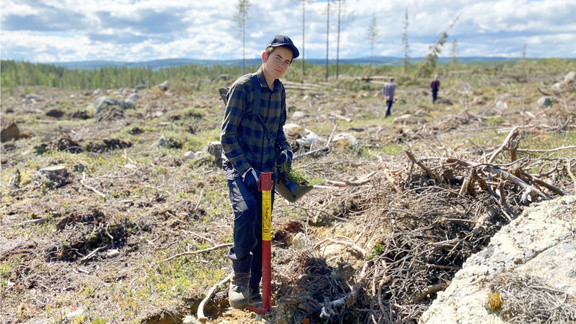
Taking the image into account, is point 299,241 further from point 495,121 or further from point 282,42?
point 495,121

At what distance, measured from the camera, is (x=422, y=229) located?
327 cm

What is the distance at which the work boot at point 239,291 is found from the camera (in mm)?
2891

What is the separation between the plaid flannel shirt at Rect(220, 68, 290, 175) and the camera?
2.79m

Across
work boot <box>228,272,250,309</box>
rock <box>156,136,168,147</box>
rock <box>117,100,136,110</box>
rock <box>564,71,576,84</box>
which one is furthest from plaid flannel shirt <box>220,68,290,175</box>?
rock <box>564,71,576,84</box>

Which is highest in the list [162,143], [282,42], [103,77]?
[103,77]

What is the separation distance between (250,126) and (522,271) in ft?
7.15

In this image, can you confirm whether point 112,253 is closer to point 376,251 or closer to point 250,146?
point 250,146

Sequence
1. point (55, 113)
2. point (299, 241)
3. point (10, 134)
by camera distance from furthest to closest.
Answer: point (55, 113)
point (10, 134)
point (299, 241)

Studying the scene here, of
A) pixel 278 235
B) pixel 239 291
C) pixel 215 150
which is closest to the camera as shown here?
pixel 239 291

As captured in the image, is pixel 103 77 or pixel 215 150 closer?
pixel 215 150

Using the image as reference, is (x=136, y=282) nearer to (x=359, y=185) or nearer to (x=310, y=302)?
(x=310, y=302)

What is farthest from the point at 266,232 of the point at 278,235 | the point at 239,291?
the point at 278,235

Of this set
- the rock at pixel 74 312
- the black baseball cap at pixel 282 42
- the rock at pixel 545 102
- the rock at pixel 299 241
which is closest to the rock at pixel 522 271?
the rock at pixel 299 241

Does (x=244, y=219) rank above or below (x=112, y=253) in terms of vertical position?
above
